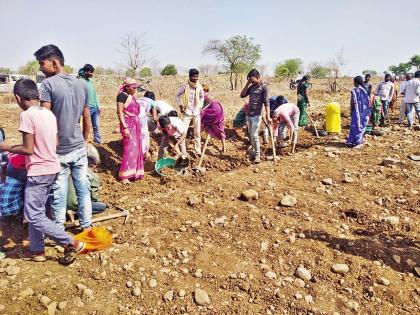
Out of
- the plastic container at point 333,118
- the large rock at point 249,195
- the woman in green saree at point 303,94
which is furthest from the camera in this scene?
the woman in green saree at point 303,94

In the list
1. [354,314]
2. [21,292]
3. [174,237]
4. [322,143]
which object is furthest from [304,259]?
[322,143]

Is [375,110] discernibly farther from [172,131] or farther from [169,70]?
[169,70]

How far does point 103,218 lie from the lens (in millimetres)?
3686

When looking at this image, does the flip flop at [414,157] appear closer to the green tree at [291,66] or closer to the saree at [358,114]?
the saree at [358,114]

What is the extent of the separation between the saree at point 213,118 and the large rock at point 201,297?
4.24 meters

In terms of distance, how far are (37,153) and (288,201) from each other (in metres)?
2.80

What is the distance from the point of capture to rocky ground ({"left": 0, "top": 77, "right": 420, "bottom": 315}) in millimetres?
2615

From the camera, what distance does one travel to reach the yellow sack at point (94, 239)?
10.4ft

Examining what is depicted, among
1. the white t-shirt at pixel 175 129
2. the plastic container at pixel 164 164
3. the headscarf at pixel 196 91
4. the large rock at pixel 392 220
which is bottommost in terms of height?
the large rock at pixel 392 220

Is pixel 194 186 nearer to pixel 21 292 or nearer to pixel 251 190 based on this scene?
pixel 251 190

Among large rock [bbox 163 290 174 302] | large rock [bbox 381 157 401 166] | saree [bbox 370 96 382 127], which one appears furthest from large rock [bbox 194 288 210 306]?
saree [bbox 370 96 382 127]

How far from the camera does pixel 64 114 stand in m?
2.91

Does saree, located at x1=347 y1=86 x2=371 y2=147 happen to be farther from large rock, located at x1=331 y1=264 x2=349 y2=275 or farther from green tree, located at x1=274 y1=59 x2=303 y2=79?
green tree, located at x1=274 y1=59 x2=303 y2=79

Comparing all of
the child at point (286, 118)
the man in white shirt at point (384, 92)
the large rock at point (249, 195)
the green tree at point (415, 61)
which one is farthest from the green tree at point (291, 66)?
the large rock at point (249, 195)
